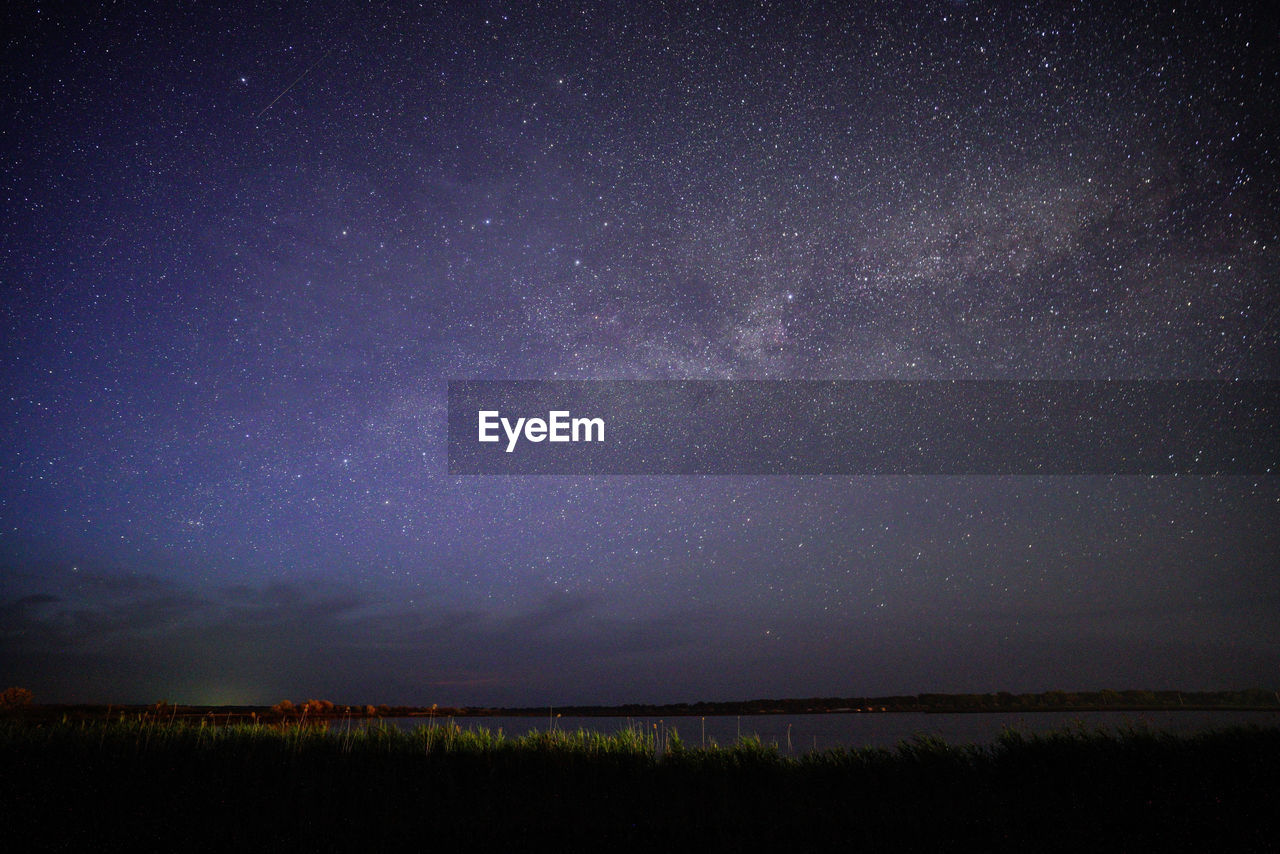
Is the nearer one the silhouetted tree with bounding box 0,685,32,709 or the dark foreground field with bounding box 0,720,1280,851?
the dark foreground field with bounding box 0,720,1280,851

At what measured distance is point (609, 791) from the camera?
10250 mm

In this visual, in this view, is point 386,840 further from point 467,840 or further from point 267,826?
point 267,826

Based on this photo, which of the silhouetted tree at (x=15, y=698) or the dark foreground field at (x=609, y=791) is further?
the silhouetted tree at (x=15, y=698)

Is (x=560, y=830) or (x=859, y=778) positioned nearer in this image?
(x=560, y=830)

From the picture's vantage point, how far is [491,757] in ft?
38.3

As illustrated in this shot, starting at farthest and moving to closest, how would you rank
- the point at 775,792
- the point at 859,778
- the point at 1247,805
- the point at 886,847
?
the point at 859,778 < the point at 775,792 < the point at 1247,805 < the point at 886,847

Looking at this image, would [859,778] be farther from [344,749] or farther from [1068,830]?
[344,749]

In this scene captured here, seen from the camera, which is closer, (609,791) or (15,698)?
(609,791)

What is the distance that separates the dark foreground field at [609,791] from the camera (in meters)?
7.49

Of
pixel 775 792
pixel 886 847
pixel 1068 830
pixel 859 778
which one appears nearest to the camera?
pixel 886 847

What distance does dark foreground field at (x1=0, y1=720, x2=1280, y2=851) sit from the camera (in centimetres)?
749

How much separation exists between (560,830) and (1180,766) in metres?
9.15

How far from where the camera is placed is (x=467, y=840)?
733 centimetres

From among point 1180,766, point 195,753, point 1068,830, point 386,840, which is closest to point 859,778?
point 1068,830
